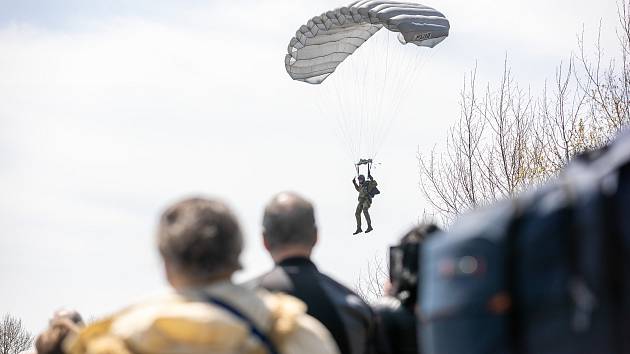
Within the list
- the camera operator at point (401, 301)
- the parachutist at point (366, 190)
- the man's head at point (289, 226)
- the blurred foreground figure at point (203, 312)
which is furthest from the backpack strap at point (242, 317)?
the parachutist at point (366, 190)

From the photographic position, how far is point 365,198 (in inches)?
932

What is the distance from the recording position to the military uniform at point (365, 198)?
76.2 feet

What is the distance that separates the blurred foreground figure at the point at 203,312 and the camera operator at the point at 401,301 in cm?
151

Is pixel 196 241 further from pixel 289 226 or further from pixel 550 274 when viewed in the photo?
pixel 289 226

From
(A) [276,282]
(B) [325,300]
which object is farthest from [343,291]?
(A) [276,282]

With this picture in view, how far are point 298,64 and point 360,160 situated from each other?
249 centimetres

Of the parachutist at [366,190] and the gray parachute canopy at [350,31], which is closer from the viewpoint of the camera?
the gray parachute canopy at [350,31]

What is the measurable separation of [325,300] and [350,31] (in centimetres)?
1753

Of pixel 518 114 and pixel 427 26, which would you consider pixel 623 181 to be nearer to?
pixel 427 26

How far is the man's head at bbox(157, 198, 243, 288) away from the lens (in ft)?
8.81

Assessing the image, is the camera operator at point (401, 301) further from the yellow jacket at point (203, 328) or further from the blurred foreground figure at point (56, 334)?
the yellow jacket at point (203, 328)

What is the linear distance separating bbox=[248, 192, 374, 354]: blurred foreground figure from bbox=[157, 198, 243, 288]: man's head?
4.23 ft

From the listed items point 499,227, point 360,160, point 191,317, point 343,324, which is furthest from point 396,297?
point 360,160

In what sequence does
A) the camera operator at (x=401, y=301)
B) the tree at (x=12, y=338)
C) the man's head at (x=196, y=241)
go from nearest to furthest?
the man's head at (x=196, y=241), the camera operator at (x=401, y=301), the tree at (x=12, y=338)
